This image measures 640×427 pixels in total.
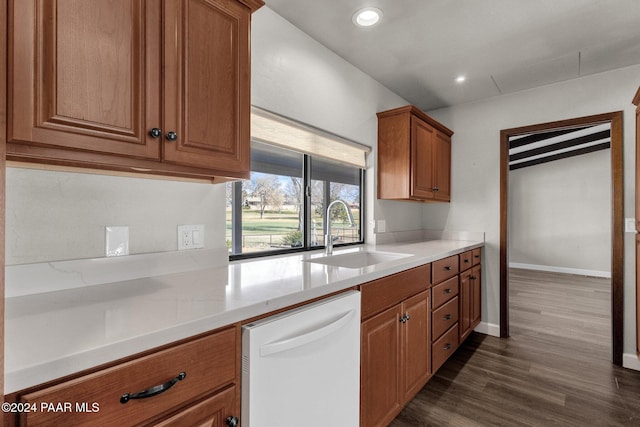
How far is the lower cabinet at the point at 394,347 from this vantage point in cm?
146

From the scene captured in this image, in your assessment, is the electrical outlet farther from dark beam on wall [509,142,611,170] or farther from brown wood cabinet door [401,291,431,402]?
dark beam on wall [509,142,611,170]

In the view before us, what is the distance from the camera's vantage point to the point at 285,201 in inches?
84.2

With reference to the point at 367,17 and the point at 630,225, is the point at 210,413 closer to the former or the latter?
the point at 367,17

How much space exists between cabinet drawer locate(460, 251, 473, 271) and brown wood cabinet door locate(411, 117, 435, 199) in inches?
23.7

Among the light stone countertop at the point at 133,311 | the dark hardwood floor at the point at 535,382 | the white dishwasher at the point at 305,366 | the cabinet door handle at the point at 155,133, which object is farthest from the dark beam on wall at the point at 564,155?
the cabinet door handle at the point at 155,133

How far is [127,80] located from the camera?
95 centimetres

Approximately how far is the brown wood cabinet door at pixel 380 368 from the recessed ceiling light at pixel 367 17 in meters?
1.70

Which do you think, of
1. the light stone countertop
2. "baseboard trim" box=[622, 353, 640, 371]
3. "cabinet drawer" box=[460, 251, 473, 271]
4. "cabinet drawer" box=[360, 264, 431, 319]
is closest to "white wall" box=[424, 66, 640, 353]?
"baseboard trim" box=[622, 353, 640, 371]

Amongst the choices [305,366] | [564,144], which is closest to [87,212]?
[305,366]

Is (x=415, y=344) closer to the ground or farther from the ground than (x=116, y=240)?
closer to the ground

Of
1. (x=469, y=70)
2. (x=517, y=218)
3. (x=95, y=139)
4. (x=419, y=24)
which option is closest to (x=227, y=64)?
(x=95, y=139)

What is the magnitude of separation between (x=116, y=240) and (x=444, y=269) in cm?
202

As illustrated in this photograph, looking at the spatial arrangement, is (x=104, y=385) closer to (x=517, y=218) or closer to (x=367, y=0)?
(x=367, y=0)

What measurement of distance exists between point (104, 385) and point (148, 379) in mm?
90
